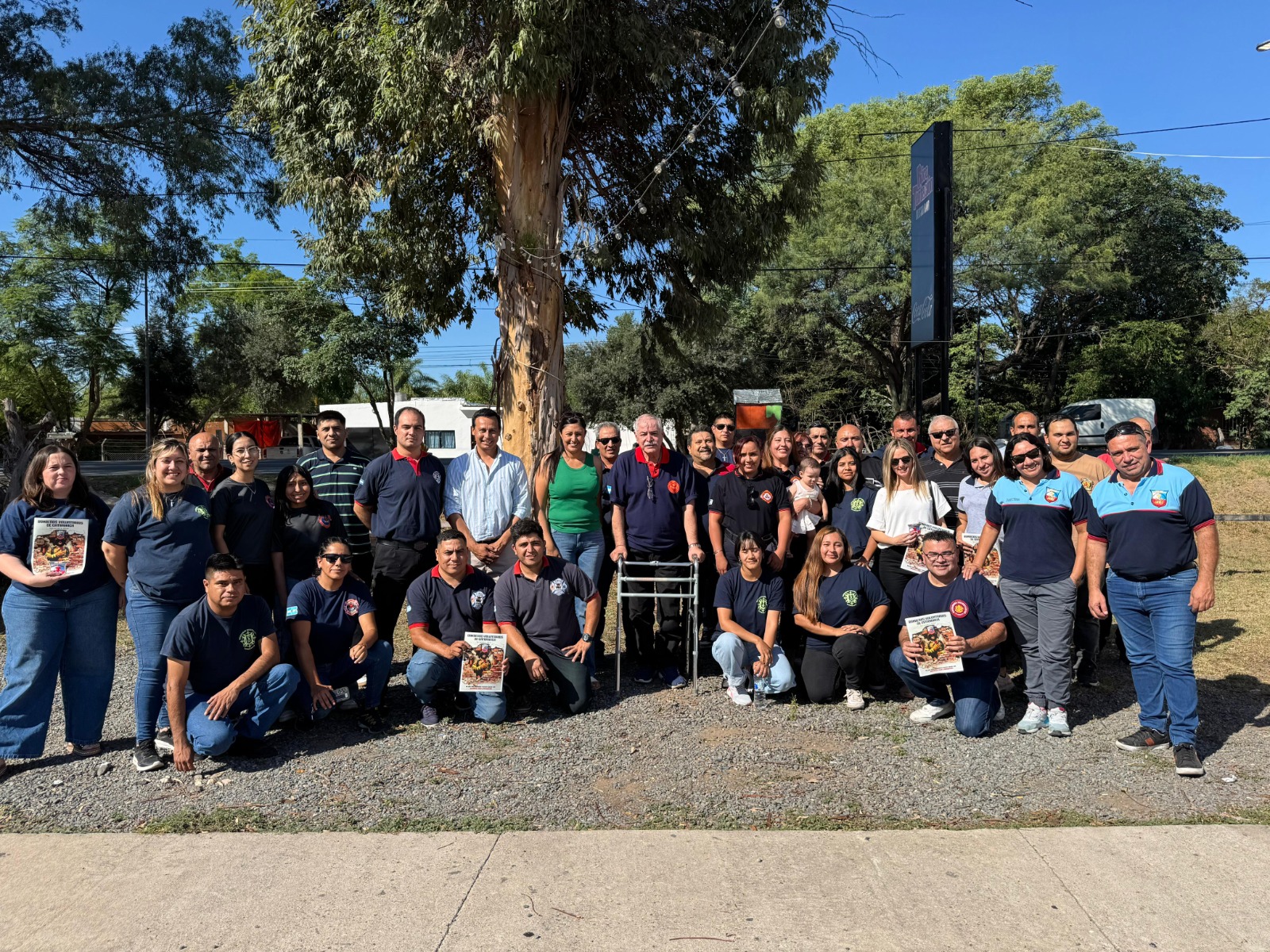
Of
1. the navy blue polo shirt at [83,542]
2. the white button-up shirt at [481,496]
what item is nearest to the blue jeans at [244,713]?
the navy blue polo shirt at [83,542]

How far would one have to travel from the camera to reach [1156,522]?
4855mm

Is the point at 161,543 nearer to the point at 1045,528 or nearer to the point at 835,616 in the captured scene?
the point at 835,616

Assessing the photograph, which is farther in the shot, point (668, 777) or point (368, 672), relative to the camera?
point (368, 672)

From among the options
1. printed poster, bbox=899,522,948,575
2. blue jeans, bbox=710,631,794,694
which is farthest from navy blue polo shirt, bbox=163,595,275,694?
printed poster, bbox=899,522,948,575

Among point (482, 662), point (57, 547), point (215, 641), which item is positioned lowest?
point (482, 662)

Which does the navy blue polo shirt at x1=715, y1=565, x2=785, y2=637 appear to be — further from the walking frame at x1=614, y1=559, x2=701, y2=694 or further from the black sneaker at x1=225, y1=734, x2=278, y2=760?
the black sneaker at x1=225, y1=734, x2=278, y2=760

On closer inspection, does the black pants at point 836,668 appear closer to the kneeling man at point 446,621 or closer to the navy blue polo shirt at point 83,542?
the kneeling man at point 446,621

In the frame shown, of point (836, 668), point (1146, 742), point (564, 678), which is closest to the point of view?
point (1146, 742)

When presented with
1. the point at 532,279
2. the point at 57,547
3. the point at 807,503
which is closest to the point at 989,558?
the point at 807,503

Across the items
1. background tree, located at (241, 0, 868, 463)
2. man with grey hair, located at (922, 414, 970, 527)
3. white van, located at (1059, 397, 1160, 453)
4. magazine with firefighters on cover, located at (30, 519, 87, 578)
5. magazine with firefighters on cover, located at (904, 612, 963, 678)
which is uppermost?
background tree, located at (241, 0, 868, 463)

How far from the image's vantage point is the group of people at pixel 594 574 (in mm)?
4875

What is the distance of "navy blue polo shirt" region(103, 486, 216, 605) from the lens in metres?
4.91

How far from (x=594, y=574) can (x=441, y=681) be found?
138 cm

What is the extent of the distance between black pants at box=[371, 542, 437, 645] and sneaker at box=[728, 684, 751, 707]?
212 centimetres
